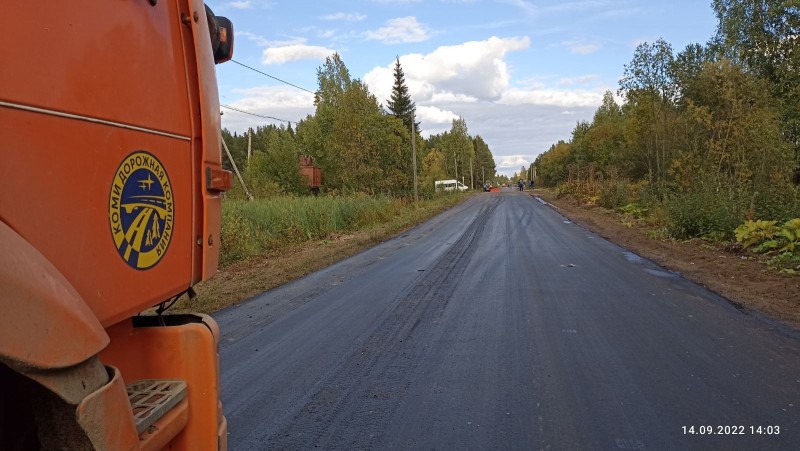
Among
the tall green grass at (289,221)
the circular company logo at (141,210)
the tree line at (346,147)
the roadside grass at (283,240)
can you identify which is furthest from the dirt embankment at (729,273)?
the tree line at (346,147)

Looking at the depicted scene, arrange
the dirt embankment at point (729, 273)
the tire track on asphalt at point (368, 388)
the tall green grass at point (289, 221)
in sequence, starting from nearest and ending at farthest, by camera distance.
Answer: the tire track on asphalt at point (368, 388)
the dirt embankment at point (729, 273)
the tall green grass at point (289, 221)

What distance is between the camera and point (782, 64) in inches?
1072

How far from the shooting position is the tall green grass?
14.7 metres

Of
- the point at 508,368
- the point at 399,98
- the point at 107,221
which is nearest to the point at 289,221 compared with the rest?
the point at 508,368

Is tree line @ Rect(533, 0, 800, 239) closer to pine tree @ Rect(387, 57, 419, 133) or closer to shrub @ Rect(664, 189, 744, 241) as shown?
shrub @ Rect(664, 189, 744, 241)

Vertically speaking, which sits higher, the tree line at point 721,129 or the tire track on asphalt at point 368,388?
the tree line at point 721,129

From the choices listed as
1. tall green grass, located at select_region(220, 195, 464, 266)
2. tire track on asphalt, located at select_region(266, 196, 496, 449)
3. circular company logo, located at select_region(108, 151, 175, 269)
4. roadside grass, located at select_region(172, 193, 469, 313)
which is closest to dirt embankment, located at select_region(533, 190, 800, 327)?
tire track on asphalt, located at select_region(266, 196, 496, 449)

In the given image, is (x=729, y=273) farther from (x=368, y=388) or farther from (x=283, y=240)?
(x=283, y=240)

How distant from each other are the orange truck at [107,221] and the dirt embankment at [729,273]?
6.73m

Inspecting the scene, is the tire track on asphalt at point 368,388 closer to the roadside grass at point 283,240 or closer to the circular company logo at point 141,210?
the circular company logo at point 141,210

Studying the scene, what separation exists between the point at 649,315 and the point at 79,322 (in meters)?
6.65

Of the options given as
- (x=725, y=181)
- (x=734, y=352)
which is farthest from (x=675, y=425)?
(x=725, y=181)

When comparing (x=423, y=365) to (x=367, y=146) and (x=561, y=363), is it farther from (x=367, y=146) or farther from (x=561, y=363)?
(x=367, y=146)

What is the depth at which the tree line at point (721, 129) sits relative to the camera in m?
14.4
